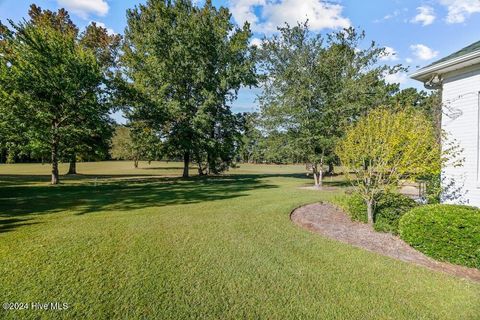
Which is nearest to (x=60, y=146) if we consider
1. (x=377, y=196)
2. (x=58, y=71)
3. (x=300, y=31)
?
(x=58, y=71)

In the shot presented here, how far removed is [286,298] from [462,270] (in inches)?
140

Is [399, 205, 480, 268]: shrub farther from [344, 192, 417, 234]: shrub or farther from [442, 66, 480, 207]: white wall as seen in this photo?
[442, 66, 480, 207]: white wall

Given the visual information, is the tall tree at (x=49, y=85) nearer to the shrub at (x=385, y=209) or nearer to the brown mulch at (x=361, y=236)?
the brown mulch at (x=361, y=236)

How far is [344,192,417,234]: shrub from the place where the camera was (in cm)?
670

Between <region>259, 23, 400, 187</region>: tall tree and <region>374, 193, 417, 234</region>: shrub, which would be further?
<region>259, 23, 400, 187</region>: tall tree

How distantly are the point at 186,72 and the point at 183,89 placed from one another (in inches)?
54.9

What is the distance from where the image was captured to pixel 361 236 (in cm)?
645

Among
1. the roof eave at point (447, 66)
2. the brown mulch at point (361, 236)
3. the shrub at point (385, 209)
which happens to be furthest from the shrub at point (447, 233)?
the roof eave at point (447, 66)

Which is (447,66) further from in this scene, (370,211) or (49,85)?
(49,85)

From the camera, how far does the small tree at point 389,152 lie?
6.46 meters

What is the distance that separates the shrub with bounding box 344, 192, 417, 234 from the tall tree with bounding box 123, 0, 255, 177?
14551 mm

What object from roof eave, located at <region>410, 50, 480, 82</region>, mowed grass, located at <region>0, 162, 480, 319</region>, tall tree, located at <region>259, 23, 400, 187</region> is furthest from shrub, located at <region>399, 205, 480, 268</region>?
tall tree, located at <region>259, 23, 400, 187</region>

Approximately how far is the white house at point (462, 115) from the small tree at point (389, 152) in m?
0.59

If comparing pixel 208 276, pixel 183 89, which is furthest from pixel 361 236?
pixel 183 89
